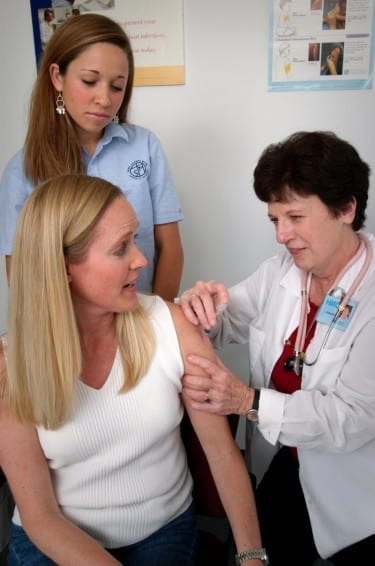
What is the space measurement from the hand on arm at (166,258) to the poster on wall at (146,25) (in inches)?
27.7

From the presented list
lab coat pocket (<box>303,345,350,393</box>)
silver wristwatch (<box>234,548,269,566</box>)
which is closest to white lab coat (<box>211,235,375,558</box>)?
lab coat pocket (<box>303,345,350,393</box>)

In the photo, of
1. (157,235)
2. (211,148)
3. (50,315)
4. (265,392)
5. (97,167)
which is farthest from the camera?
(211,148)

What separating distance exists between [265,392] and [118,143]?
37.8 inches

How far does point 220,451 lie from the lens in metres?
1.26

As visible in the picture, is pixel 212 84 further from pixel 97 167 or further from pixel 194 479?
pixel 194 479

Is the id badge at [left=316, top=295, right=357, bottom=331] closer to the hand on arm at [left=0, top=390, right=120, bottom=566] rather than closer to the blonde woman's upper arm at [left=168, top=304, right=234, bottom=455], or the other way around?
the blonde woman's upper arm at [left=168, top=304, right=234, bottom=455]

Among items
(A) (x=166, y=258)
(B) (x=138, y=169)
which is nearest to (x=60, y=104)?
(B) (x=138, y=169)

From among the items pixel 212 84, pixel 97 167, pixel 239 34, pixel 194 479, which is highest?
pixel 239 34

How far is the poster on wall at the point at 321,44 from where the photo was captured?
1.85 metres

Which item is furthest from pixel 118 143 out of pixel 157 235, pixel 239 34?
pixel 239 34

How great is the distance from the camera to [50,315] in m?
1.08

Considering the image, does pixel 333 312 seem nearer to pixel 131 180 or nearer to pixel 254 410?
pixel 254 410

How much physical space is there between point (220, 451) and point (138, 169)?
0.96 metres

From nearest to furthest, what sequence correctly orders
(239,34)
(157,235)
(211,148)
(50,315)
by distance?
(50,315)
(157,235)
(239,34)
(211,148)
